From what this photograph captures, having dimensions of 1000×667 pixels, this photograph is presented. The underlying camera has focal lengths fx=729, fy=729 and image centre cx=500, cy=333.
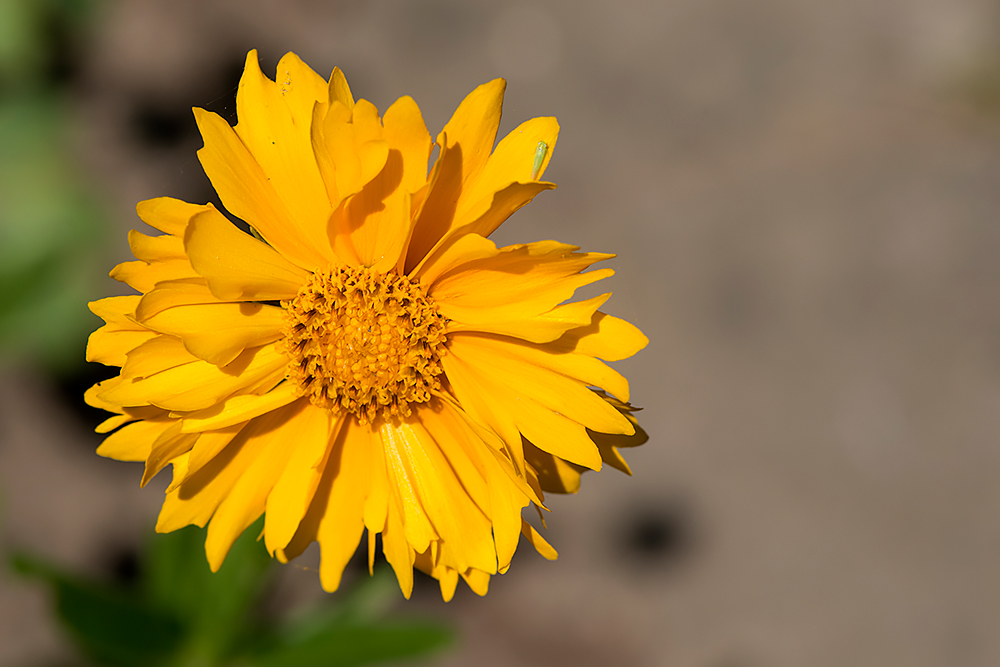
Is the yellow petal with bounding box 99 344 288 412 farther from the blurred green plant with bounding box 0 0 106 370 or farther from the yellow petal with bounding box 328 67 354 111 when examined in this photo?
the blurred green plant with bounding box 0 0 106 370

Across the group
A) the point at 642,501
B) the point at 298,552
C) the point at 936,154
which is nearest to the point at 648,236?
the point at 642,501

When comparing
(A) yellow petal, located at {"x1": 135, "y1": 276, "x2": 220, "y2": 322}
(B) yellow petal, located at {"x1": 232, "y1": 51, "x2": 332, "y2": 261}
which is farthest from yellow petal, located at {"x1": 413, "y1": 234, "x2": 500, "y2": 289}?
(A) yellow petal, located at {"x1": 135, "y1": 276, "x2": 220, "y2": 322}

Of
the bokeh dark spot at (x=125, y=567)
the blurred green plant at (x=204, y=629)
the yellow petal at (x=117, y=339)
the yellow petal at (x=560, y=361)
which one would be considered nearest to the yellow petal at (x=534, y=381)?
the yellow petal at (x=560, y=361)

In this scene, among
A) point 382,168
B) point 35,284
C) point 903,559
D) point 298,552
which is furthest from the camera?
point 903,559

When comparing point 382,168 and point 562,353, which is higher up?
point 382,168

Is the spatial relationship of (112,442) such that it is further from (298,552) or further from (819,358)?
(819,358)

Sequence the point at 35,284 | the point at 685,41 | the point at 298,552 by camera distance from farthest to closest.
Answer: the point at 685,41 → the point at 35,284 → the point at 298,552

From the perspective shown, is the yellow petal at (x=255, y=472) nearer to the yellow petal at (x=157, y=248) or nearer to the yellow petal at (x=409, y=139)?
the yellow petal at (x=157, y=248)
